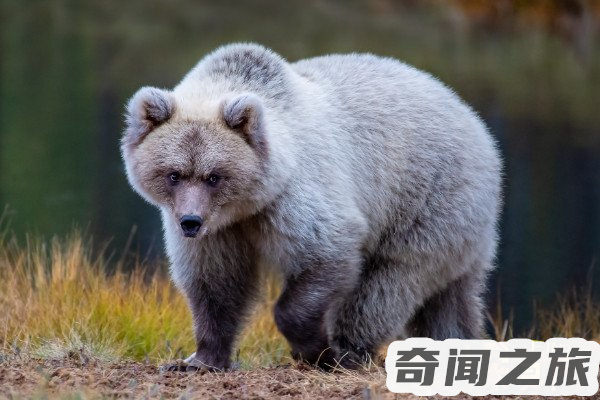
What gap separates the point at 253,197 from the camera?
6387 mm

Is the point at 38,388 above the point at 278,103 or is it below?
below

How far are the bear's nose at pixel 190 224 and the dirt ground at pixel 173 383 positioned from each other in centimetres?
86

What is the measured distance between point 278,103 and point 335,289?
4.04ft

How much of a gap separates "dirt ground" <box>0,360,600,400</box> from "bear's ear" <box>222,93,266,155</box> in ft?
4.54

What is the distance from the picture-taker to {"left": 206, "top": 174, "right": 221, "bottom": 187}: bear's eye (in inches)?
246

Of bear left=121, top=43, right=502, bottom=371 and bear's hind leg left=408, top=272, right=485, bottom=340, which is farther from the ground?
bear left=121, top=43, right=502, bottom=371

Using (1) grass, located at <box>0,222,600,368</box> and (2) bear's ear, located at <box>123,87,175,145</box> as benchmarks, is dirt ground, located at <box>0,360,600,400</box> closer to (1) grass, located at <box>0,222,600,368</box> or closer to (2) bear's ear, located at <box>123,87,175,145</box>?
(1) grass, located at <box>0,222,600,368</box>

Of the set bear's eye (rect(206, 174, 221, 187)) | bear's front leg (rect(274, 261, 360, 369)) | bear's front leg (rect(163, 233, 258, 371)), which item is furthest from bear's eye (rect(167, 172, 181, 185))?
bear's front leg (rect(274, 261, 360, 369))

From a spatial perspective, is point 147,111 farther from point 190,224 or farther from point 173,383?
point 173,383

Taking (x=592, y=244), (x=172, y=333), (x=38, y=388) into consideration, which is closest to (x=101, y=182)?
(x=592, y=244)

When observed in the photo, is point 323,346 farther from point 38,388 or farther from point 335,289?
point 38,388

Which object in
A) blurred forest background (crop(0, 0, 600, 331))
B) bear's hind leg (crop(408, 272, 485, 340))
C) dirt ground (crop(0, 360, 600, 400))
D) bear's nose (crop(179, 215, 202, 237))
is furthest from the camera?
blurred forest background (crop(0, 0, 600, 331))

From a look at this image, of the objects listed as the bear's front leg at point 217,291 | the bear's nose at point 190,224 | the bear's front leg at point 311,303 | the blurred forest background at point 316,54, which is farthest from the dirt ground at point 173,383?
the blurred forest background at point 316,54

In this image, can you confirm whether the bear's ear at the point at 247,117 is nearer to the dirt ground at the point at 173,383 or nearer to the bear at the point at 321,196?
the bear at the point at 321,196
